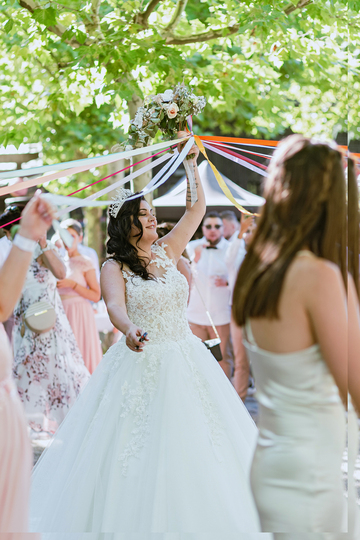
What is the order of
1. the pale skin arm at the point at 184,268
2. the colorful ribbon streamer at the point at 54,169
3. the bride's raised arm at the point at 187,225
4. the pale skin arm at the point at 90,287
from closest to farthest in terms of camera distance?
the colorful ribbon streamer at the point at 54,169 → the bride's raised arm at the point at 187,225 → the pale skin arm at the point at 184,268 → the pale skin arm at the point at 90,287

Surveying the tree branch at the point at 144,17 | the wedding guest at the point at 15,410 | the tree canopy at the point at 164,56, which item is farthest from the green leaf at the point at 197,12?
the wedding guest at the point at 15,410

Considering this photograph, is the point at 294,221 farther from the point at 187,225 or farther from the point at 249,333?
the point at 187,225

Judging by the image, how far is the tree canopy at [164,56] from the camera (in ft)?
14.2

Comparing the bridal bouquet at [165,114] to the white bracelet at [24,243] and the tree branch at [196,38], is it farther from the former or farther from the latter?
the tree branch at [196,38]

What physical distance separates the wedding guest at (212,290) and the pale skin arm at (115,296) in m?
3.25

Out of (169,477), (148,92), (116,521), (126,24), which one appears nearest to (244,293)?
(169,477)

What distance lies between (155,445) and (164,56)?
330cm

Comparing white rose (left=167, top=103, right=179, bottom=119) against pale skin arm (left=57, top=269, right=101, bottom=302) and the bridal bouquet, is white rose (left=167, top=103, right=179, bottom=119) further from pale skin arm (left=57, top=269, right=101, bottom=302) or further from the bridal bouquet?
pale skin arm (left=57, top=269, right=101, bottom=302)

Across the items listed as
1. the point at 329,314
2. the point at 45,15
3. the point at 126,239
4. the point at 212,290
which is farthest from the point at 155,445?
the point at 212,290

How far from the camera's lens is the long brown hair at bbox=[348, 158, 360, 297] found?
6.49 feet

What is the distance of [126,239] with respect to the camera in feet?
10.8

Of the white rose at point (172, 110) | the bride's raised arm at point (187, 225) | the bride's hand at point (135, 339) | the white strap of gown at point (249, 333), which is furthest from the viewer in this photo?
the bride's raised arm at point (187, 225)

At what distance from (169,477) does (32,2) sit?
344 cm

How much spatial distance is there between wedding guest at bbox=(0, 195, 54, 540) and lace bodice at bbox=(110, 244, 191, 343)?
1.16 meters
